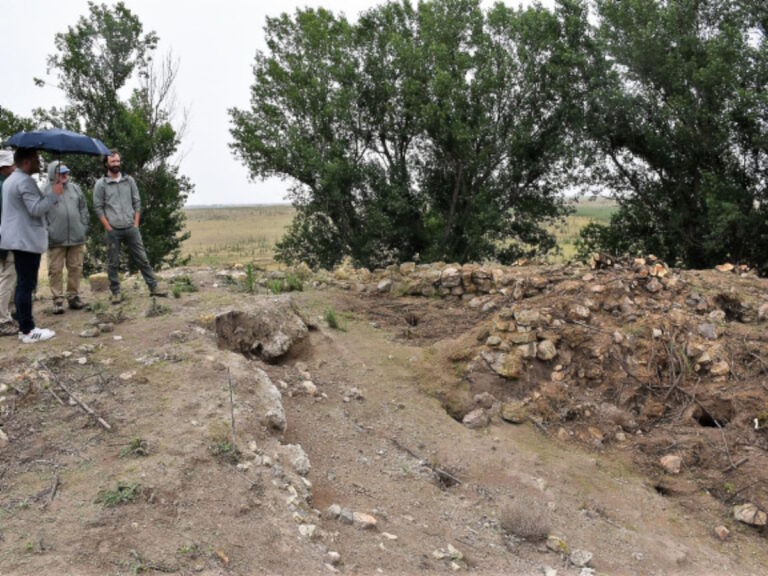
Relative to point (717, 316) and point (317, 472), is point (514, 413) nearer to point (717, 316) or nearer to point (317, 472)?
point (317, 472)

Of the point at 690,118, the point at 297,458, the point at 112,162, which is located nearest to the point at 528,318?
the point at 297,458

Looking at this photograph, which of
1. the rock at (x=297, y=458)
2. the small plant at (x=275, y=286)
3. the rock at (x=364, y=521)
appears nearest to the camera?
the rock at (x=364, y=521)

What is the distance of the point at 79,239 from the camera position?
7148mm

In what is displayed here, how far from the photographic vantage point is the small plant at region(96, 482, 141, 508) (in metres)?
3.58

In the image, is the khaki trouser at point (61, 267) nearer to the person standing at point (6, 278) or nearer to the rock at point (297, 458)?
the person standing at point (6, 278)

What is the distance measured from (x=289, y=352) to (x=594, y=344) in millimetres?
3625

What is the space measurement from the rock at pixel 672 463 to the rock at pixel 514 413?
1.41 meters

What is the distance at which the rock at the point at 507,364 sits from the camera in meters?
6.85

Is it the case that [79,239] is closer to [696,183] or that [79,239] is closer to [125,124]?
[125,124]

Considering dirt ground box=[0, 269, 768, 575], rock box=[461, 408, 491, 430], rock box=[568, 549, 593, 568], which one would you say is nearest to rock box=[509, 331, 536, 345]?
dirt ground box=[0, 269, 768, 575]

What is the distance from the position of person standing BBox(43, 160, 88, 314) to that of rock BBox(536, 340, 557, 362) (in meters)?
5.65

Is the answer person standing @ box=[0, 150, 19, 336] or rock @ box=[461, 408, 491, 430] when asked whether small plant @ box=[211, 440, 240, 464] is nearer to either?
rock @ box=[461, 408, 491, 430]

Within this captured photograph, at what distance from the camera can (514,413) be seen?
6438 millimetres

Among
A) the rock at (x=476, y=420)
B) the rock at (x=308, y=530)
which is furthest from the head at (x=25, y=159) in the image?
the rock at (x=476, y=420)
